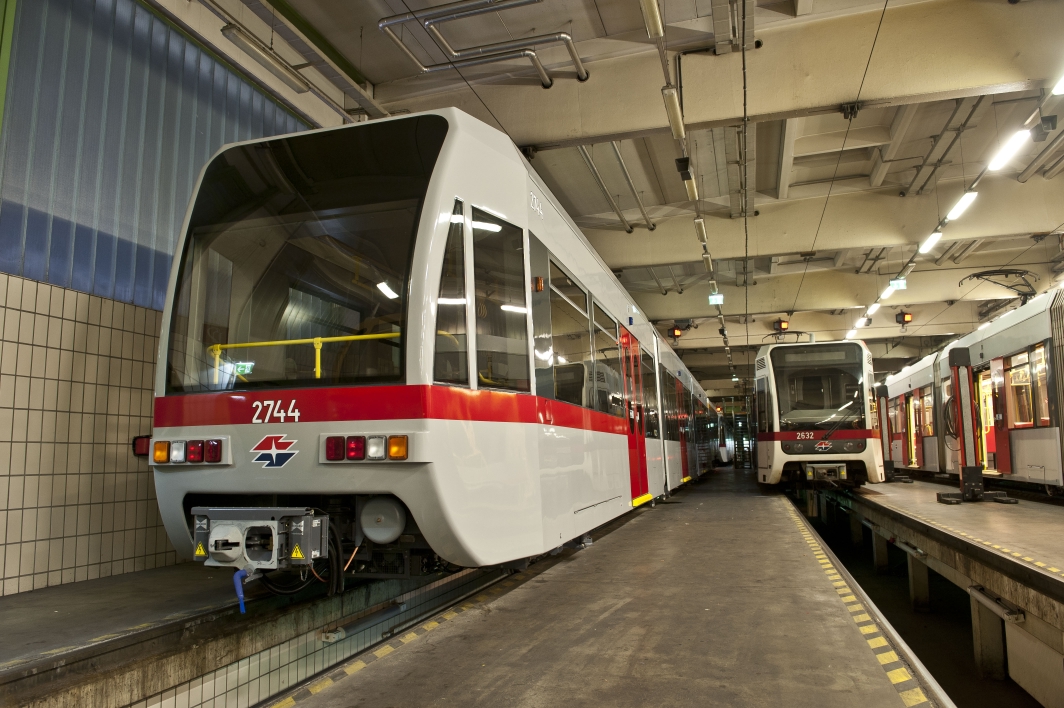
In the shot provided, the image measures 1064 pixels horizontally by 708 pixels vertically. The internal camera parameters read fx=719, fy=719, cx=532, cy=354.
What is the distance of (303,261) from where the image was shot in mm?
4262

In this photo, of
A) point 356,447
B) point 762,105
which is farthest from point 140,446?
point 762,105

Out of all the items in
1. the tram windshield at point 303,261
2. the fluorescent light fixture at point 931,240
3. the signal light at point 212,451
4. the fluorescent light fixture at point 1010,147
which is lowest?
the signal light at point 212,451

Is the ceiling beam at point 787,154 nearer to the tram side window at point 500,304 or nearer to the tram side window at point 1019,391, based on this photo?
the tram side window at point 1019,391

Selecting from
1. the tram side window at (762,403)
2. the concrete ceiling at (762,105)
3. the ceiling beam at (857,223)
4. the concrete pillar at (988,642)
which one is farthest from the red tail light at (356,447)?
the ceiling beam at (857,223)

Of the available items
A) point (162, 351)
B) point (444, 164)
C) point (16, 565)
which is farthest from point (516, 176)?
point (16, 565)

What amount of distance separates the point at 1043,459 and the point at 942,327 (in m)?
14.4

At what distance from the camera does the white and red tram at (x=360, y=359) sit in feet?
12.5

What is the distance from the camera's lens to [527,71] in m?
9.73

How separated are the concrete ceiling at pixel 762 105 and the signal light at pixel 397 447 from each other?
5108 mm

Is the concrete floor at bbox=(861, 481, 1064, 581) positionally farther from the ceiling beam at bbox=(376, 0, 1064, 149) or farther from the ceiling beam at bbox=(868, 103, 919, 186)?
the ceiling beam at bbox=(868, 103, 919, 186)

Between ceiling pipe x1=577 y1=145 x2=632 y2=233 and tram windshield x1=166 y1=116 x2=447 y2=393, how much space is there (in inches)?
287

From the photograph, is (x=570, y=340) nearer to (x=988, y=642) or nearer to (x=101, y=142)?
(x=101, y=142)

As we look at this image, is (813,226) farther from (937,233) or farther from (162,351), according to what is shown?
(162,351)

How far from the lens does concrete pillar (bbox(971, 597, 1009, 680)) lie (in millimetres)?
7152
